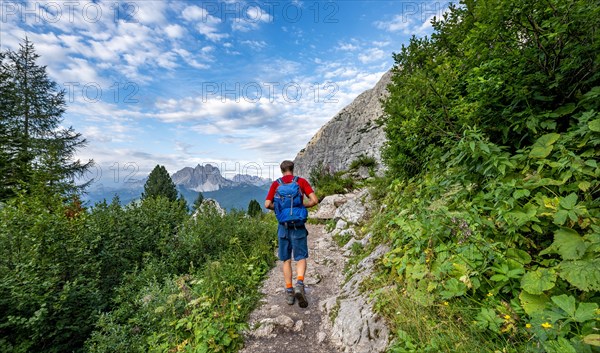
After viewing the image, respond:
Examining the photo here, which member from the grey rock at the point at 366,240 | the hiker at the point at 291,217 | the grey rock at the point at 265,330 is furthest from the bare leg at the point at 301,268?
the grey rock at the point at 366,240

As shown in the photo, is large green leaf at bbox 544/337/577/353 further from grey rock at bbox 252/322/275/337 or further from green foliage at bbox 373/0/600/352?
grey rock at bbox 252/322/275/337

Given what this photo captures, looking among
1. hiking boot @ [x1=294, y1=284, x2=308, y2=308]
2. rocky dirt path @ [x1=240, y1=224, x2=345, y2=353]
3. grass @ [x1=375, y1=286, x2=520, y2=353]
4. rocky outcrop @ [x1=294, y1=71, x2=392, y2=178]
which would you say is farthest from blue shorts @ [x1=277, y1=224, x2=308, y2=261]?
rocky outcrop @ [x1=294, y1=71, x2=392, y2=178]

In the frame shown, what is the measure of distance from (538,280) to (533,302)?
188 mm

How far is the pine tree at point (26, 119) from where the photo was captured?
54.4 ft

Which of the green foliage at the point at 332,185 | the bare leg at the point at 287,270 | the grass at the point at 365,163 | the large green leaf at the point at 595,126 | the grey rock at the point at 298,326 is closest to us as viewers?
the large green leaf at the point at 595,126

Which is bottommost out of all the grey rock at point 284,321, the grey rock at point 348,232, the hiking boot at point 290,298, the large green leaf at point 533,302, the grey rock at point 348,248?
the grey rock at point 284,321

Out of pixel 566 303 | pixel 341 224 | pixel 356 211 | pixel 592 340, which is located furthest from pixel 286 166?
pixel 356 211

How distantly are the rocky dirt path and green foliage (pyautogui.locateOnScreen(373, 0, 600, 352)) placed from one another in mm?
1377

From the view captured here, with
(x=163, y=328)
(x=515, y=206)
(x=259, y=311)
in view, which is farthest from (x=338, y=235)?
(x=515, y=206)

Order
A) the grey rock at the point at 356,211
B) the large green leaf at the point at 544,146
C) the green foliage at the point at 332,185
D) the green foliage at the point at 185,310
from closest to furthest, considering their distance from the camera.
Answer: the large green leaf at the point at 544,146 → the green foliage at the point at 185,310 → the grey rock at the point at 356,211 → the green foliage at the point at 332,185

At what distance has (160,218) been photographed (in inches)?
342

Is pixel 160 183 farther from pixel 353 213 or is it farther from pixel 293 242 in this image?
pixel 293 242

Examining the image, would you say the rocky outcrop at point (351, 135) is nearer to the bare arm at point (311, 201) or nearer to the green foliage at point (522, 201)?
the bare arm at point (311, 201)

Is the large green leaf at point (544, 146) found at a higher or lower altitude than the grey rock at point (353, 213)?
higher
